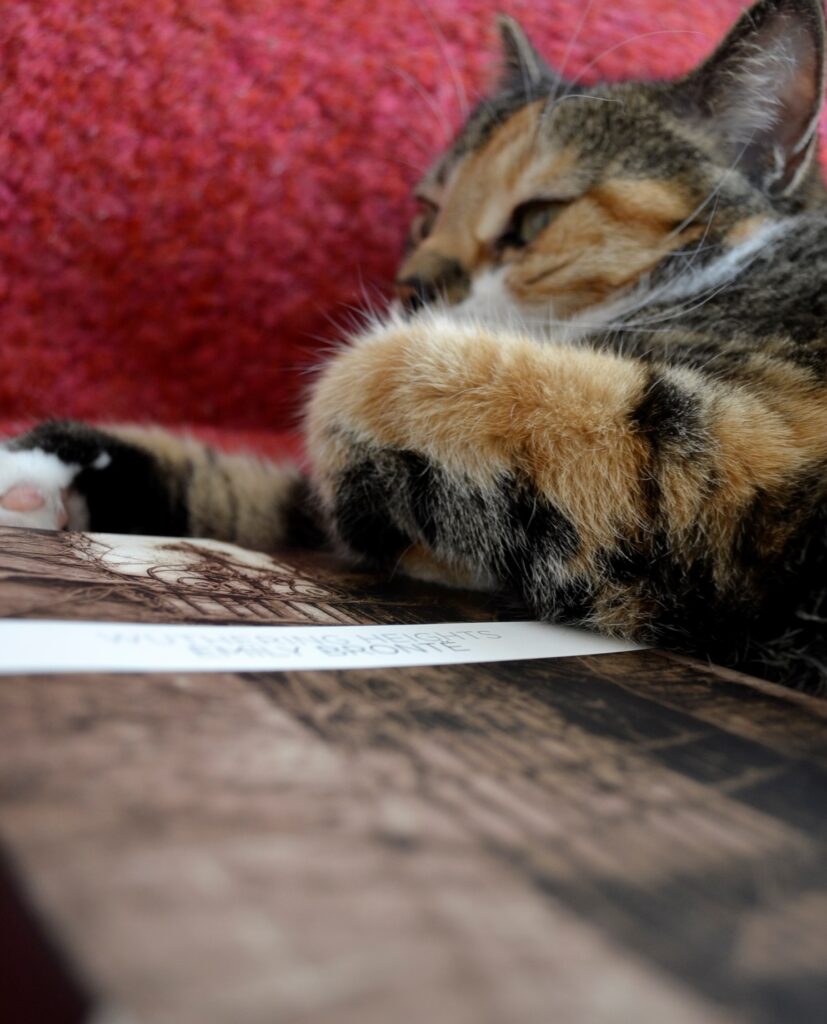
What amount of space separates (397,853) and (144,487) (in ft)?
1.73

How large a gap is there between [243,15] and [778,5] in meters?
0.55

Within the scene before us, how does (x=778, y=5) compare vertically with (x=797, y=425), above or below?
above

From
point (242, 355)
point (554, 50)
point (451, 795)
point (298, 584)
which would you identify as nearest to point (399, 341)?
point (298, 584)

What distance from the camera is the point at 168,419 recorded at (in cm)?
107

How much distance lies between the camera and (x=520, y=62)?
38.4 inches

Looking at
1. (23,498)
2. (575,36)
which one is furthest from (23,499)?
(575,36)

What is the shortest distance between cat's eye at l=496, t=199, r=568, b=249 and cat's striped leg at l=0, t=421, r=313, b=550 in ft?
0.98

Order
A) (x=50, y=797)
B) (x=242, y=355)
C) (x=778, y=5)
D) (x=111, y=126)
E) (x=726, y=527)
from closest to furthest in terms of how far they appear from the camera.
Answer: (x=50, y=797), (x=726, y=527), (x=778, y=5), (x=111, y=126), (x=242, y=355)

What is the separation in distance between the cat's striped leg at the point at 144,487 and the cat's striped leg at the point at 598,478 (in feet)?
0.76

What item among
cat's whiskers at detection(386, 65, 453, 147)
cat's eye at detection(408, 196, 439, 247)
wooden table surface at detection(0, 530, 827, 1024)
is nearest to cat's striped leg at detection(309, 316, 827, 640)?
wooden table surface at detection(0, 530, 827, 1024)

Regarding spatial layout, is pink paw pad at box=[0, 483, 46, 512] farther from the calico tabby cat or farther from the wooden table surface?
the wooden table surface

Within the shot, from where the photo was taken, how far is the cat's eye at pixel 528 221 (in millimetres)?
793

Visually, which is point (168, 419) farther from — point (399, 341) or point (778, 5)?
point (778, 5)

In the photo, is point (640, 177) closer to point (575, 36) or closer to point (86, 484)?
point (575, 36)
